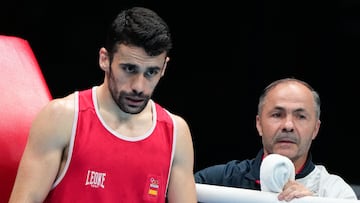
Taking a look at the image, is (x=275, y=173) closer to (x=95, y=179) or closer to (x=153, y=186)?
(x=153, y=186)

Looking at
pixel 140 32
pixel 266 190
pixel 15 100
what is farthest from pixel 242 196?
pixel 15 100

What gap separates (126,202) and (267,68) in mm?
1476

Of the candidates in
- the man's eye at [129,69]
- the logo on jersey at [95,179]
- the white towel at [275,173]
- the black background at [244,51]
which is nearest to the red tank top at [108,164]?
the logo on jersey at [95,179]

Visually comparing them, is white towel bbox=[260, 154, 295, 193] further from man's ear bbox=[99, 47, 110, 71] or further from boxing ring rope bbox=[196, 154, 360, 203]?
man's ear bbox=[99, 47, 110, 71]

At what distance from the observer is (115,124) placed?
198 cm

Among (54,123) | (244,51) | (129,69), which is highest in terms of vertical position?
(244,51)

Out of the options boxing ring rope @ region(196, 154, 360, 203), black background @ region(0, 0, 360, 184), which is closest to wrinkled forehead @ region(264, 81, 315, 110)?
boxing ring rope @ region(196, 154, 360, 203)

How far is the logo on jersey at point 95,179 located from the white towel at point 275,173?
0.37 m

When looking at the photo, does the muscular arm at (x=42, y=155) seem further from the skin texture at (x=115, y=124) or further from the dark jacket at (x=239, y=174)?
the dark jacket at (x=239, y=174)

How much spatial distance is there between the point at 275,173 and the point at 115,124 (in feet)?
1.25

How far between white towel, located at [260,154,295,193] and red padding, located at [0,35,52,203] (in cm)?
56

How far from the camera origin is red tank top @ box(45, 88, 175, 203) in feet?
6.29

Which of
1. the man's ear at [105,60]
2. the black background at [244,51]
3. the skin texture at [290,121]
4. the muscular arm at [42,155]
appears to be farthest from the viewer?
the black background at [244,51]

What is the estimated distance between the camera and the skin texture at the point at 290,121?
2305 millimetres
